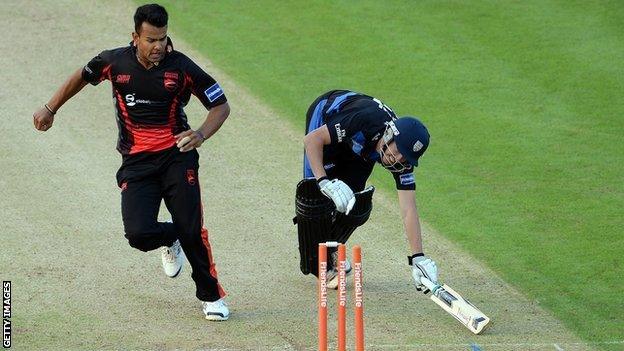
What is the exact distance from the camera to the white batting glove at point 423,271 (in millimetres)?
8977

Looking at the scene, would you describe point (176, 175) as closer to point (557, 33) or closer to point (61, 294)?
point (61, 294)

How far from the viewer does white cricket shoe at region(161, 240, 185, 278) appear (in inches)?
376

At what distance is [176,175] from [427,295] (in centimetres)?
228

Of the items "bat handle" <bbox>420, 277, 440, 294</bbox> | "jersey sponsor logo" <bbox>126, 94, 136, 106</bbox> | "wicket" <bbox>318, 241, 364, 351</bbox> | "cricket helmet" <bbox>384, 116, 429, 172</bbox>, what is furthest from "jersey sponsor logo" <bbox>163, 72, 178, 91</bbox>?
"bat handle" <bbox>420, 277, 440, 294</bbox>

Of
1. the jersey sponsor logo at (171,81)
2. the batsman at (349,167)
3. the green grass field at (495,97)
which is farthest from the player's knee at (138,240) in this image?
the green grass field at (495,97)

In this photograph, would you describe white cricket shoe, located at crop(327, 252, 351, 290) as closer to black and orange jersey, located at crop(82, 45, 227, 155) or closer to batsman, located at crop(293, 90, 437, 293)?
batsman, located at crop(293, 90, 437, 293)

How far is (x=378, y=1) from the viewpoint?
17.1 meters

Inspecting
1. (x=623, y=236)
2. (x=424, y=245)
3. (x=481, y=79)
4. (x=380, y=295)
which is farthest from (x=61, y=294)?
(x=481, y=79)

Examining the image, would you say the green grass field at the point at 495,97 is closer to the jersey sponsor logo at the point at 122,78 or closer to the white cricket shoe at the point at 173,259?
the white cricket shoe at the point at 173,259

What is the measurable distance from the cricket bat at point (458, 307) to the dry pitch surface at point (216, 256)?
126mm

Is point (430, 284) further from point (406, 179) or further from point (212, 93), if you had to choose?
point (212, 93)

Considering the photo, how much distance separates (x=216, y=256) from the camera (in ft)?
34.6

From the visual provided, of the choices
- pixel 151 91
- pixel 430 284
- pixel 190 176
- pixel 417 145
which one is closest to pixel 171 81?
pixel 151 91

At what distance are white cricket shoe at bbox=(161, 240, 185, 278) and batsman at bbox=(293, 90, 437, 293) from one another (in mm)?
961
